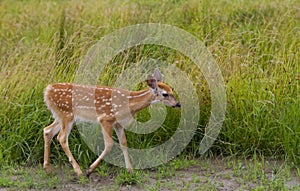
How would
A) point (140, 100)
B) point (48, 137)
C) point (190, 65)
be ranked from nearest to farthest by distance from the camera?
point (140, 100), point (48, 137), point (190, 65)

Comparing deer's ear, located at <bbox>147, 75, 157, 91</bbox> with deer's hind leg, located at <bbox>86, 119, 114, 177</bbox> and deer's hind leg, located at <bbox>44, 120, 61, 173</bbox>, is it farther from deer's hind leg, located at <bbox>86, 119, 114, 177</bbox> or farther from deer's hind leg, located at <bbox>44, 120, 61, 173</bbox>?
deer's hind leg, located at <bbox>44, 120, 61, 173</bbox>

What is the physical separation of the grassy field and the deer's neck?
645 millimetres

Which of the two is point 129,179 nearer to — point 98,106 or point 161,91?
point 98,106

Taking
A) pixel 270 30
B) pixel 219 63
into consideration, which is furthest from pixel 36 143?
pixel 270 30

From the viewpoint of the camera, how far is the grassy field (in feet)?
21.2

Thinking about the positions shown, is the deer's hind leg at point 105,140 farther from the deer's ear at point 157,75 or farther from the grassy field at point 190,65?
the deer's ear at point 157,75

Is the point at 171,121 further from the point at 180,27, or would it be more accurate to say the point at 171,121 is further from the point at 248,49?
the point at 180,27

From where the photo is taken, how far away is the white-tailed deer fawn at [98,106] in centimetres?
582

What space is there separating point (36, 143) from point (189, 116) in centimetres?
155

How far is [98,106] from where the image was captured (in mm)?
5926

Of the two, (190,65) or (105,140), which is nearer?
(105,140)

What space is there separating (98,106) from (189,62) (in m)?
1.65

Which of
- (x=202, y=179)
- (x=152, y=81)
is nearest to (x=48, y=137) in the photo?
(x=152, y=81)

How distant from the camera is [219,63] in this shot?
23.3 ft
